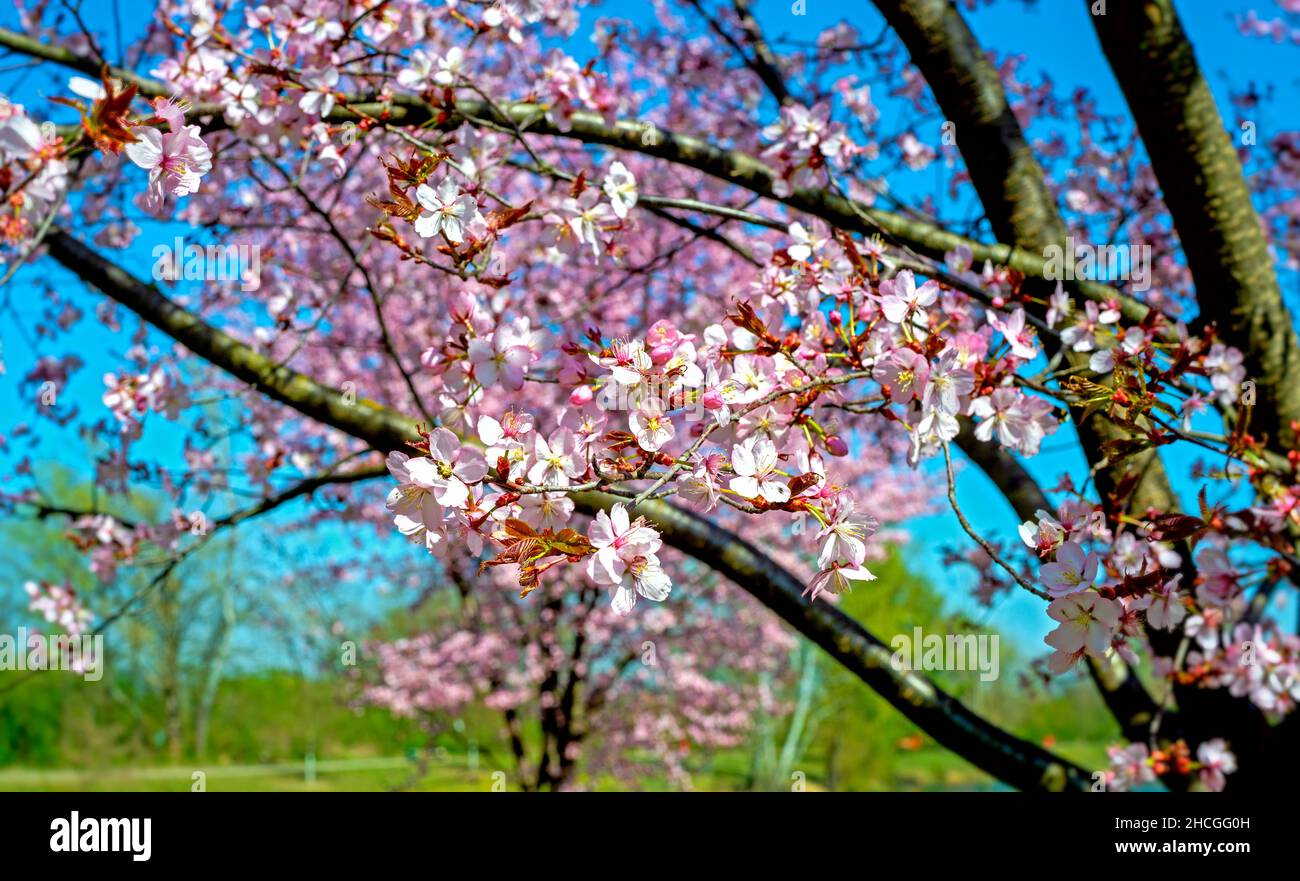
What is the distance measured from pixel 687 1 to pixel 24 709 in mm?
21468

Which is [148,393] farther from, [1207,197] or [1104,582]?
[1207,197]

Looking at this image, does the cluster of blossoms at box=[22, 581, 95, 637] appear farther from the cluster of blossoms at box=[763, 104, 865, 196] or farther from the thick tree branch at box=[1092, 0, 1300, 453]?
the thick tree branch at box=[1092, 0, 1300, 453]

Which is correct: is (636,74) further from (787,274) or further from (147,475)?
(787,274)

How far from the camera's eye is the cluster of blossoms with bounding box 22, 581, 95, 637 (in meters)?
4.13

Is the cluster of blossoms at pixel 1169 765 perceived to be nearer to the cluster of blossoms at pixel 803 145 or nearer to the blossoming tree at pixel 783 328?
the blossoming tree at pixel 783 328

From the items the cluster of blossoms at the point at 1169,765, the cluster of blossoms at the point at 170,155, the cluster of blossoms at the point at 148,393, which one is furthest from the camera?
the cluster of blossoms at the point at 148,393

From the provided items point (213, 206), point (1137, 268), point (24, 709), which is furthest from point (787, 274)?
point (24, 709)

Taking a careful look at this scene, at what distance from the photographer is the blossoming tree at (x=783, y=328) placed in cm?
146

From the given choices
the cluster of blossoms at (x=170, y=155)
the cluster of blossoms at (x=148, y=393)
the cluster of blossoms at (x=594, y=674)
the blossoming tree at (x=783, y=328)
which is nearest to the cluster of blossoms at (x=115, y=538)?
the blossoming tree at (x=783, y=328)

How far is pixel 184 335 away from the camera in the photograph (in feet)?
9.86

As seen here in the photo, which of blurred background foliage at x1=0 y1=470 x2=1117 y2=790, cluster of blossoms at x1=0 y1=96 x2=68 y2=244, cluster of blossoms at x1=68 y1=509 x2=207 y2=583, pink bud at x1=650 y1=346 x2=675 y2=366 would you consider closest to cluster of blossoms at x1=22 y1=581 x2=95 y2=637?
cluster of blossoms at x1=68 y1=509 x2=207 y2=583

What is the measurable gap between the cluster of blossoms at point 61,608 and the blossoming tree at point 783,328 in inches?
21.1

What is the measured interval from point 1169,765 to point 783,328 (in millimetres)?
2147
